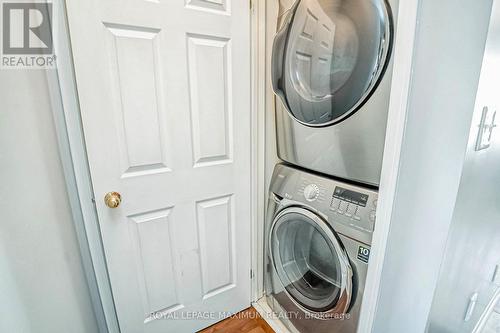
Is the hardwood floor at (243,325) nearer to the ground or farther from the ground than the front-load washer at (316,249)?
nearer to the ground

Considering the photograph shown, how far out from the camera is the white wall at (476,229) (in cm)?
74

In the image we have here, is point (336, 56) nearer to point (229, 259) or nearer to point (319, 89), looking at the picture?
point (319, 89)

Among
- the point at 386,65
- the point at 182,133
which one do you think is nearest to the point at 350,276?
the point at 386,65

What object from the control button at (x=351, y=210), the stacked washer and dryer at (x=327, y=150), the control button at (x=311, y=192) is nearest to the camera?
the stacked washer and dryer at (x=327, y=150)

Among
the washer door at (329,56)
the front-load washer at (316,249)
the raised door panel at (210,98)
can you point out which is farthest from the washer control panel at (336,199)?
the raised door panel at (210,98)

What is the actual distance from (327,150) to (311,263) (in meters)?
0.61

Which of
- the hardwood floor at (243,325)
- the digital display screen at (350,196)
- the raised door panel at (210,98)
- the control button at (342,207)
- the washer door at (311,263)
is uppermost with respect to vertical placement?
the raised door panel at (210,98)

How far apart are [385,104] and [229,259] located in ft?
3.68

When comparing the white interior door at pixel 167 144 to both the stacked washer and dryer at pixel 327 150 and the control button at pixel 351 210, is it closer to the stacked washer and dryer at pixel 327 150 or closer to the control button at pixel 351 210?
the stacked washer and dryer at pixel 327 150

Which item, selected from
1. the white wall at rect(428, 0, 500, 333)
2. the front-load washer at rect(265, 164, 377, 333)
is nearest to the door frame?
the front-load washer at rect(265, 164, 377, 333)

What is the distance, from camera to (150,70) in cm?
96

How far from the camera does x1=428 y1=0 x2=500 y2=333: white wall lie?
737mm

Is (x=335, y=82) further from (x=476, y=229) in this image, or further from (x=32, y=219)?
(x=32, y=219)

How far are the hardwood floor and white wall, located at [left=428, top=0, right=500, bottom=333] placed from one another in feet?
2.86
